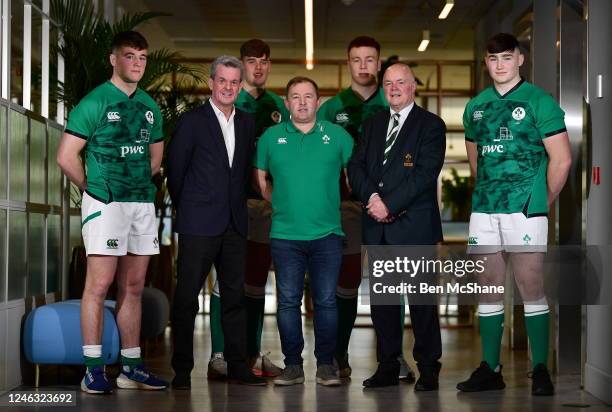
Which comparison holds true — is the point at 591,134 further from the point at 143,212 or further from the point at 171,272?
the point at 171,272

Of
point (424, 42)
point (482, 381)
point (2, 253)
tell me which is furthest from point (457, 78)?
point (2, 253)

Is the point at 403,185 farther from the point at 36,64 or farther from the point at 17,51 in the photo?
the point at 36,64

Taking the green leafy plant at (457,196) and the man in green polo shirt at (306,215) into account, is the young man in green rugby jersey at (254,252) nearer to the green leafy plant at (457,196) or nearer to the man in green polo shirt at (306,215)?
the man in green polo shirt at (306,215)

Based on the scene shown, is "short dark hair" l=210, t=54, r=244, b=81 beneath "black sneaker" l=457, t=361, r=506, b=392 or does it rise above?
above

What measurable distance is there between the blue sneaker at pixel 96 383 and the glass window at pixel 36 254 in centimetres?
83

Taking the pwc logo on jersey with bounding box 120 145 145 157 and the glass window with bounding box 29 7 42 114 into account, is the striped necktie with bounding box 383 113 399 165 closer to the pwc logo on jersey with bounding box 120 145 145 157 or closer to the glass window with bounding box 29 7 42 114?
the pwc logo on jersey with bounding box 120 145 145 157

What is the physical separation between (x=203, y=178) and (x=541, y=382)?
76.1 inches

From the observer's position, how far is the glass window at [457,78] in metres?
10.7

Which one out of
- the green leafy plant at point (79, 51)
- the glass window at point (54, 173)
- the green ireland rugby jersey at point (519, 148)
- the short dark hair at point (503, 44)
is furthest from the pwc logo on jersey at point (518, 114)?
the glass window at point (54, 173)

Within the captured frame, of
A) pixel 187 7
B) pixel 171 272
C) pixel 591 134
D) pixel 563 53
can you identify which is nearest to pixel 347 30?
pixel 187 7

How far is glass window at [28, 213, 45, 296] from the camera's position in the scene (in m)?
5.86

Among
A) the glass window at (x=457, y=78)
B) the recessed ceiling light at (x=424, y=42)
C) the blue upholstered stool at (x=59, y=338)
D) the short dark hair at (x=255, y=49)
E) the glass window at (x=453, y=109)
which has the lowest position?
the blue upholstered stool at (x=59, y=338)

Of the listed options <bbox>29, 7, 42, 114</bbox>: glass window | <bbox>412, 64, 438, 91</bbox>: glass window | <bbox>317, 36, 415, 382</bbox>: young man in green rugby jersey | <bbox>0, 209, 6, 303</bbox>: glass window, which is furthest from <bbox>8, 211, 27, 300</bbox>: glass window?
<bbox>412, 64, 438, 91</bbox>: glass window

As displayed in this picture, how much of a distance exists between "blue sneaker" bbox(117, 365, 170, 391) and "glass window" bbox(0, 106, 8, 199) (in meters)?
1.08
